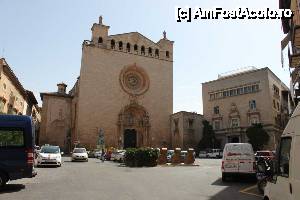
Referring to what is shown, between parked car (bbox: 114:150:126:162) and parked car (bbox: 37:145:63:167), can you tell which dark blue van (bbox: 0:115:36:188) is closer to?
parked car (bbox: 37:145:63:167)

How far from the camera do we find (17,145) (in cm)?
1157

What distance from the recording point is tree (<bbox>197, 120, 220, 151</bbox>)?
5353cm

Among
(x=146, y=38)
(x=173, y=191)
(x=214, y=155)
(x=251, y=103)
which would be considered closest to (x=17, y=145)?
(x=173, y=191)

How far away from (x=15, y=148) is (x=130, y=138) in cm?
4232

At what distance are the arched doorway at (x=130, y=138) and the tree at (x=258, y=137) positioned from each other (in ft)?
60.0

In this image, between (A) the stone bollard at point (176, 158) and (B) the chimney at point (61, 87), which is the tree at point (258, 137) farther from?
(B) the chimney at point (61, 87)

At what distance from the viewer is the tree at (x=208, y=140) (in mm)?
53531

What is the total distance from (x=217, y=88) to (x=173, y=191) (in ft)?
153

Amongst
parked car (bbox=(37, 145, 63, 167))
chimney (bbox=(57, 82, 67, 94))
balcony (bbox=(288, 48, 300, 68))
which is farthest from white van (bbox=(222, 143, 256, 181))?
chimney (bbox=(57, 82, 67, 94))

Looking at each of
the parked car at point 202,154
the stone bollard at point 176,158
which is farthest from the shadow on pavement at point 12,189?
the parked car at point 202,154

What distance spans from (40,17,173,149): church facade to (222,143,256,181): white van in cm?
3506

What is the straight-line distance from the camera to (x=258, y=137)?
46.9 m

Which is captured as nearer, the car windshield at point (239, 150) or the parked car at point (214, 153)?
the car windshield at point (239, 150)

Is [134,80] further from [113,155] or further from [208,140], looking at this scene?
[113,155]
